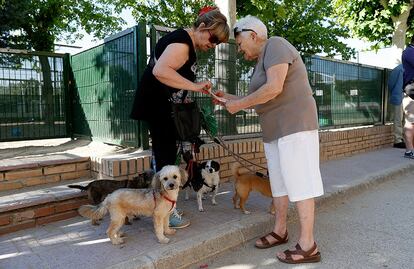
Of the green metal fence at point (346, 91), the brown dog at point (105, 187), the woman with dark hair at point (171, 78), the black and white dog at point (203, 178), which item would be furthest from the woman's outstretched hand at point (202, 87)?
the green metal fence at point (346, 91)

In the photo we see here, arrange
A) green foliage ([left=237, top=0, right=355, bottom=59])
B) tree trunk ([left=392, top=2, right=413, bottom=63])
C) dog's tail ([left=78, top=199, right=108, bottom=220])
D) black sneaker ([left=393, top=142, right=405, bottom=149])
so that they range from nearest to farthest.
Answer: dog's tail ([left=78, top=199, right=108, bottom=220]) < black sneaker ([left=393, top=142, right=405, bottom=149]) < tree trunk ([left=392, top=2, right=413, bottom=63]) < green foliage ([left=237, top=0, right=355, bottom=59])

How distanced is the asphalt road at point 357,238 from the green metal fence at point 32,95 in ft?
13.2

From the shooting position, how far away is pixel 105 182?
373cm

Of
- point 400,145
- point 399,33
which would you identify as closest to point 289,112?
point 400,145

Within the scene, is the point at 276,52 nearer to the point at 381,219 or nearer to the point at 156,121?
the point at 156,121

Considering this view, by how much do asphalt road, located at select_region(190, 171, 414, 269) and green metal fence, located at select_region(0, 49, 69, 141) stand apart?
4.03 m

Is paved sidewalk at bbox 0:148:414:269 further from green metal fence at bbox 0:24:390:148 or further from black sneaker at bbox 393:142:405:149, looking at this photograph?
black sneaker at bbox 393:142:405:149

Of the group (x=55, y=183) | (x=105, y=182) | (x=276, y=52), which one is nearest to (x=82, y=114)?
(x=55, y=183)

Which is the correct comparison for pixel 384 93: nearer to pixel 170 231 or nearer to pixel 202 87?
pixel 202 87

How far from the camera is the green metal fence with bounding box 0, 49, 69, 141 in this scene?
5.46 metres

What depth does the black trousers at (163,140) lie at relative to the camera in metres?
3.41

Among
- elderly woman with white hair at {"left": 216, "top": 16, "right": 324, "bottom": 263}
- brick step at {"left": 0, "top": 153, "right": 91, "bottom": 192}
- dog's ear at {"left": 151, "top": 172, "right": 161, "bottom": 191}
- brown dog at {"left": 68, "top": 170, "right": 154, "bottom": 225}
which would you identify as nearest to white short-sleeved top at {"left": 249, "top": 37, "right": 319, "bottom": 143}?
elderly woman with white hair at {"left": 216, "top": 16, "right": 324, "bottom": 263}

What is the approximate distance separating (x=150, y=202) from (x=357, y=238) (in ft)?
7.01

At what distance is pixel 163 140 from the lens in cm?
346
